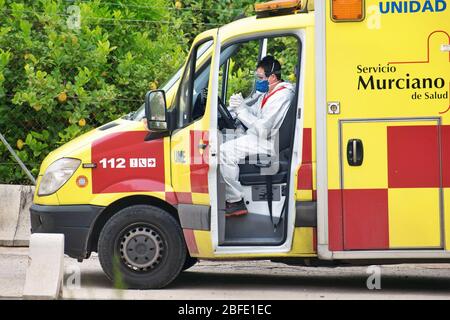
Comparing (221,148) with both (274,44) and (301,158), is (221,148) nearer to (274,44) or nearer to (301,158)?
(301,158)

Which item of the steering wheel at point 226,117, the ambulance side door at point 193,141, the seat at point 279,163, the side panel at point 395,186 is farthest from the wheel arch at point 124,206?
the side panel at point 395,186

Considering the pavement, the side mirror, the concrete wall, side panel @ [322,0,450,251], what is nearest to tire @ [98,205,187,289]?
the pavement

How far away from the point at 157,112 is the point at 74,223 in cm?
115

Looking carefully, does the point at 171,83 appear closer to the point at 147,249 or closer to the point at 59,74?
the point at 147,249

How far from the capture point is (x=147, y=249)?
32.0ft

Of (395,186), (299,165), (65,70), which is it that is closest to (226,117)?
(299,165)

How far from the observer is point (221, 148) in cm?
966

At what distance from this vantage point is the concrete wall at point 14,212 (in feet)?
42.8

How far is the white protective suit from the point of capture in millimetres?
9609

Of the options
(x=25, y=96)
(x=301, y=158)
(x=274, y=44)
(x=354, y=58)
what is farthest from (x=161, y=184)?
(x=25, y=96)

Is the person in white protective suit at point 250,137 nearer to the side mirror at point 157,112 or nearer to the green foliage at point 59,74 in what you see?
the side mirror at point 157,112

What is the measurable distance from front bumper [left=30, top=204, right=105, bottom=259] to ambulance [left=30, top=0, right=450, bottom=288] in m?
0.01

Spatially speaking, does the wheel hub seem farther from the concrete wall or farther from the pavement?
the concrete wall
